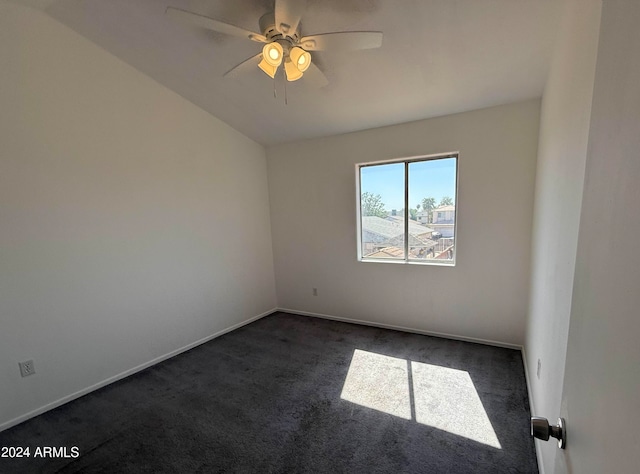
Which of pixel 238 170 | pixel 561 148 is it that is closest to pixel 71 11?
pixel 238 170

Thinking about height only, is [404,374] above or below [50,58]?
below

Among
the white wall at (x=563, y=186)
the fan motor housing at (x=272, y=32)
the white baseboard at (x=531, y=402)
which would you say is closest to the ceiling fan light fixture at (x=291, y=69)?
the fan motor housing at (x=272, y=32)

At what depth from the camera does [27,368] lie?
2.13m

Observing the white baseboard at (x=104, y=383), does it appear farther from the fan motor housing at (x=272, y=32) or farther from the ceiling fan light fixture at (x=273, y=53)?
the fan motor housing at (x=272, y=32)

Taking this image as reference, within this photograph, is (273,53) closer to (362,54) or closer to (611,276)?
(362,54)

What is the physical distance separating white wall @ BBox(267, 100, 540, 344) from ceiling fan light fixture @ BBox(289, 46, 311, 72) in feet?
5.60

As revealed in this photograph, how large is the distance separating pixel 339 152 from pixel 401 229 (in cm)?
126

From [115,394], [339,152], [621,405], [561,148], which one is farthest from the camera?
→ [339,152]

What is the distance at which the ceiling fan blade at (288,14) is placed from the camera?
1.48m

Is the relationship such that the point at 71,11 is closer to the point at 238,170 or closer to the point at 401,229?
the point at 238,170

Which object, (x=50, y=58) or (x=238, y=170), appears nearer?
(x=50, y=58)

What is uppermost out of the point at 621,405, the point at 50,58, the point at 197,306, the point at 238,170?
the point at 50,58

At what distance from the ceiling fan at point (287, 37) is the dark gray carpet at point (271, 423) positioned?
246 cm

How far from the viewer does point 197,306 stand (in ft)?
10.8
